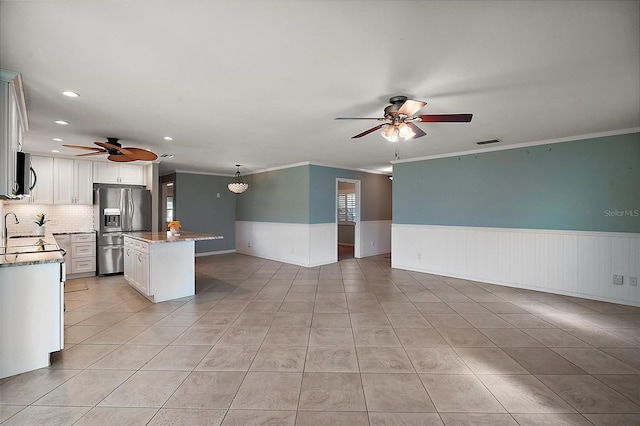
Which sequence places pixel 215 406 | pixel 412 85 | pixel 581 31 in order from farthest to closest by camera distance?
pixel 412 85 < pixel 215 406 < pixel 581 31

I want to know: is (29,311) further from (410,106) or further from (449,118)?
(449,118)

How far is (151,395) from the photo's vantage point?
82.1 inches

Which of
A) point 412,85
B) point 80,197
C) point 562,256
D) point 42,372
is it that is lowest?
point 42,372

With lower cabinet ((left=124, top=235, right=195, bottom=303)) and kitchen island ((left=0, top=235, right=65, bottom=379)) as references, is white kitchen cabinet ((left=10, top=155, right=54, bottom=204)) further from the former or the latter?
kitchen island ((left=0, top=235, right=65, bottom=379))

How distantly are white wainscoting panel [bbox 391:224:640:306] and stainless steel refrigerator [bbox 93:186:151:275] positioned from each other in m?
5.62

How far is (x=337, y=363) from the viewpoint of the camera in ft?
8.23

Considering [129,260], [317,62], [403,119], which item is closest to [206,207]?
[129,260]

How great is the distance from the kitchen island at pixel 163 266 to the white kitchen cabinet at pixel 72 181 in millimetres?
2132

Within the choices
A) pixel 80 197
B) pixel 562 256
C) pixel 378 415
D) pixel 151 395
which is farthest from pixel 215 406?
pixel 80 197

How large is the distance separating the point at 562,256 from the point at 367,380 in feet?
13.2

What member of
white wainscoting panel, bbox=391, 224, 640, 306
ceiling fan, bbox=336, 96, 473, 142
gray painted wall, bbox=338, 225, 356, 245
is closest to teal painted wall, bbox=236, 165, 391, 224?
gray painted wall, bbox=338, 225, 356, 245

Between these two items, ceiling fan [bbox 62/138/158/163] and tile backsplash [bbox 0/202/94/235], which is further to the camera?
tile backsplash [bbox 0/202/94/235]

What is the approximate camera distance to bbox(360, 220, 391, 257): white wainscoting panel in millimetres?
7957

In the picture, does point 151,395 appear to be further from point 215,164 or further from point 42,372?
point 215,164
